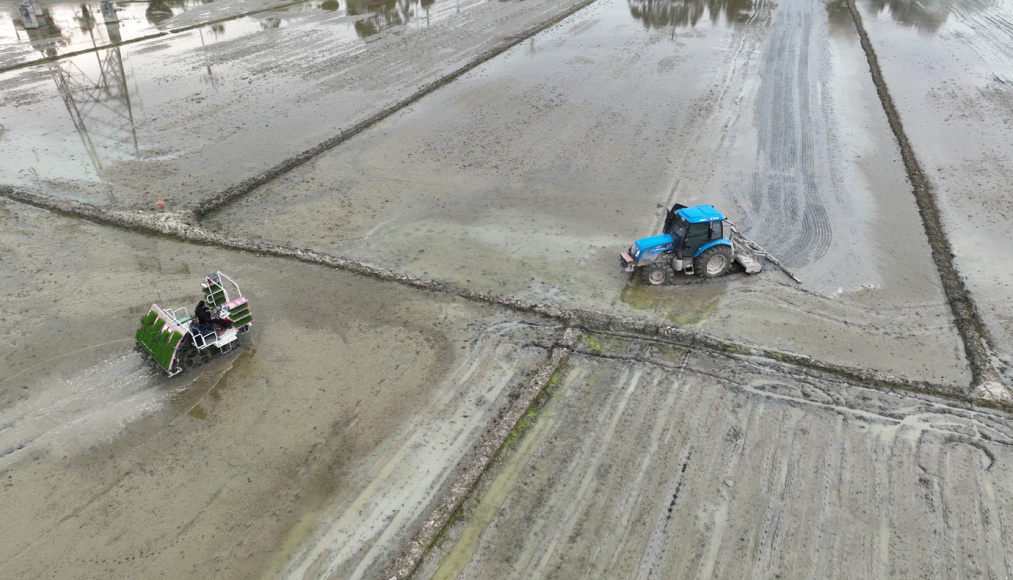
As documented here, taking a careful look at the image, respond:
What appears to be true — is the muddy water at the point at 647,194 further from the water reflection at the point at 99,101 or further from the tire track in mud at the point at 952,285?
the water reflection at the point at 99,101

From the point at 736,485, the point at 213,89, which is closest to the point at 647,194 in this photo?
the point at 736,485

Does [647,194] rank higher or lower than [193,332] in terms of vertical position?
lower

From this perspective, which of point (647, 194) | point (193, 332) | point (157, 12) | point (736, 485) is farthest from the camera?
point (157, 12)

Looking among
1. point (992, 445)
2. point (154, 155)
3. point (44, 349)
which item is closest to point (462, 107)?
point (154, 155)

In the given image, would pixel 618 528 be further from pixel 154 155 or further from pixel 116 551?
pixel 154 155

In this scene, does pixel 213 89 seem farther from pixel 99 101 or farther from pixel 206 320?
pixel 206 320

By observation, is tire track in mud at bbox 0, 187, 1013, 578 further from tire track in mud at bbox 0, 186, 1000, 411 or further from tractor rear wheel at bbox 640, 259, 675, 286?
tractor rear wheel at bbox 640, 259, 675, 286
